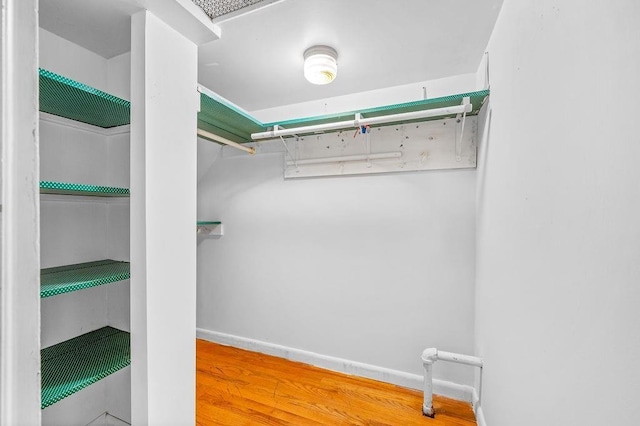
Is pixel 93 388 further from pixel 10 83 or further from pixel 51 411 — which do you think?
pixel 10 83

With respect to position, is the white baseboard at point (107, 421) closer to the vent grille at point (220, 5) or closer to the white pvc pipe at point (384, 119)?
the white pvc pipe at point (384, 119)

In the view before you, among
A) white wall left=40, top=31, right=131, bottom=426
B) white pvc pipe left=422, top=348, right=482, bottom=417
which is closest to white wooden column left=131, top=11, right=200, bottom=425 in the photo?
white wall left=40, top=31, right=131, bottom=426

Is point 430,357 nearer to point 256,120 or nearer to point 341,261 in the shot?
point 341,261

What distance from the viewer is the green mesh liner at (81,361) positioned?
1057mm

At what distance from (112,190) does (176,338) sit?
2.50 feet

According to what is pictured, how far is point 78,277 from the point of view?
46.5 inches

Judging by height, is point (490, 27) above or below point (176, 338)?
above

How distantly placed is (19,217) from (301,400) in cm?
176

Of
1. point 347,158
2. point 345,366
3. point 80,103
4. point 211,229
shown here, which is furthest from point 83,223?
point 345,366

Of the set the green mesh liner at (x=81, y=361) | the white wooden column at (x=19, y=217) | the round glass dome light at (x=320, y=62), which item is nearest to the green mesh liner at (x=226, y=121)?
the round glass dome light at (x=320, y=62)

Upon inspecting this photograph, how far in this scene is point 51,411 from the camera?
1.32m

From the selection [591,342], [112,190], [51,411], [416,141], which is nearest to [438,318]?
[416,141]

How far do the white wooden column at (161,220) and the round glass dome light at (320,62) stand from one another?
0.63 m

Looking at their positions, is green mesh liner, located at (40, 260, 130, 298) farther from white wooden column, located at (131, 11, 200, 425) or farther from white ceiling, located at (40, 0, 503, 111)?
white ceiling, located at (40, 0, 503, 111)
